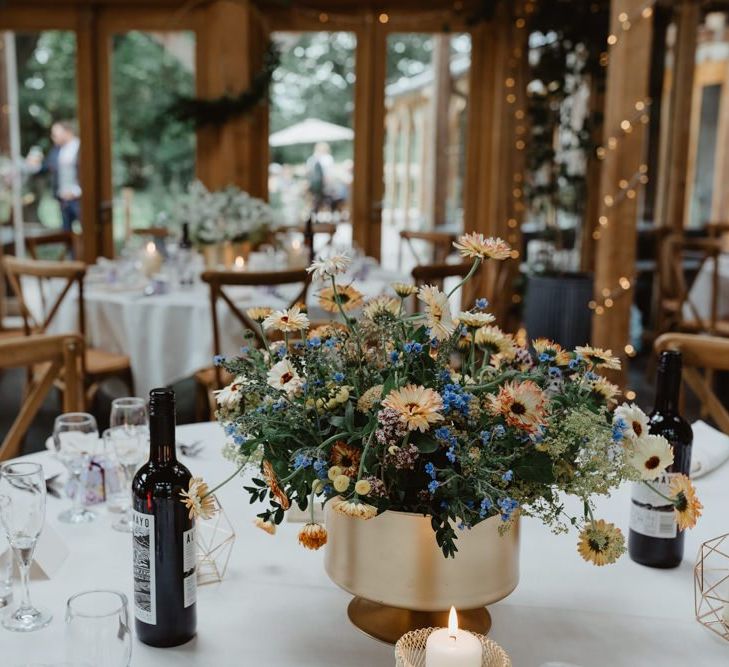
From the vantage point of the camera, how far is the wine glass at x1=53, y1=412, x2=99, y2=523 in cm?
153

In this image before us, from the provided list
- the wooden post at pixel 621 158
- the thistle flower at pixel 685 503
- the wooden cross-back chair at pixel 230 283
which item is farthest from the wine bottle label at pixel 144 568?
the wooden post at pixel 621 158

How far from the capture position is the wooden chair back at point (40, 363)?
201cm

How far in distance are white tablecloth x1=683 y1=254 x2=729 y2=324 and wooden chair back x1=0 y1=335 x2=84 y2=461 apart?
3.96m

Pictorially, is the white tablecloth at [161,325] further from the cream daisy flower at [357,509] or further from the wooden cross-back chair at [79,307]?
the cream daisy flower at [357,509]

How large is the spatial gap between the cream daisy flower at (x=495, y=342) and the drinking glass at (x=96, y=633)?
1.76ft

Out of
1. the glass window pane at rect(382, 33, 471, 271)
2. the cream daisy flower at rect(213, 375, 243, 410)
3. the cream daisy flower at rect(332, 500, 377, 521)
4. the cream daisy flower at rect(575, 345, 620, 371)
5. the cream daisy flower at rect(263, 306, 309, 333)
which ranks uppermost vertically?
the glass window pane at rect(382, 33, 471, 271)

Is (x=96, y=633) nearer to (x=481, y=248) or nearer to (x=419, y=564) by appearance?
(x=419, y=564)

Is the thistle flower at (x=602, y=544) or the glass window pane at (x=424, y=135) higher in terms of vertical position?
the glass window pane at (x=424, y=135)

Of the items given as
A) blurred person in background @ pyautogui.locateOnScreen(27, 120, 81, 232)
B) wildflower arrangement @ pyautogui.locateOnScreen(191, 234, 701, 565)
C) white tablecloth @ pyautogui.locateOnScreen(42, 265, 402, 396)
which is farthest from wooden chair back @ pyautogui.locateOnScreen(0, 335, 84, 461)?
blurred person in background @ pyautogui.locateOnScreen(27, 120, 81, 232)

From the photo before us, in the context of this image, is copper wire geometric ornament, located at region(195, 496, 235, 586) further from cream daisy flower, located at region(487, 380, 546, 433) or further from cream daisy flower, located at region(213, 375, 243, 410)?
cream daisy flower, located at region(487, 380, 546, 433)

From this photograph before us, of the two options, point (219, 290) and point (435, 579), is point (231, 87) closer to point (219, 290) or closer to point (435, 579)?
point (219, 290)

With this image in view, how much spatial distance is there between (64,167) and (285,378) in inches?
255

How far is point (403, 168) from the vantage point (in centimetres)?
702

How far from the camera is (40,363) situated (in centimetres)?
211
